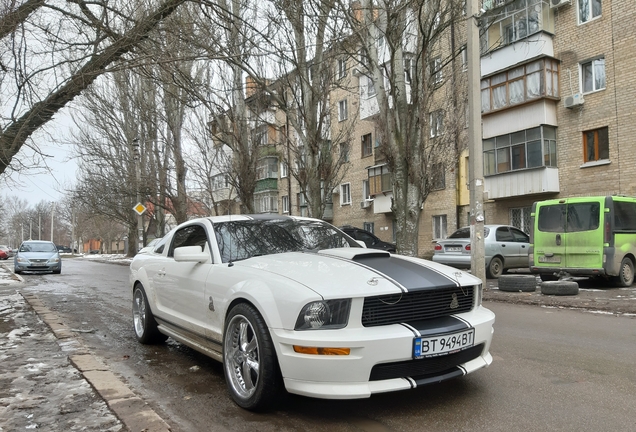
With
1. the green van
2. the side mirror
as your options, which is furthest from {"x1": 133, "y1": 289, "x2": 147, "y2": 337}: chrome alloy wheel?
the green van

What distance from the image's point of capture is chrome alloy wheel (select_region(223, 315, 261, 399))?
144 inches

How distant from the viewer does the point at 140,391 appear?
4258mm

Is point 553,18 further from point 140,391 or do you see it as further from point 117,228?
point 117,228

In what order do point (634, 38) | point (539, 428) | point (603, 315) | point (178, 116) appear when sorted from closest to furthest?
1. point (539, 428)
2. point (603, 315)
3. point (634, 38)
4. point (178, 116)

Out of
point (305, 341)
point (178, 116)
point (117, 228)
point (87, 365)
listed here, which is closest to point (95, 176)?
point (178, 116)

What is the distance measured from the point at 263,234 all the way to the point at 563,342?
3.67m

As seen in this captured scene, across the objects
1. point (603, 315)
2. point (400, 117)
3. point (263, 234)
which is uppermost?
Answer: point (400, 117)

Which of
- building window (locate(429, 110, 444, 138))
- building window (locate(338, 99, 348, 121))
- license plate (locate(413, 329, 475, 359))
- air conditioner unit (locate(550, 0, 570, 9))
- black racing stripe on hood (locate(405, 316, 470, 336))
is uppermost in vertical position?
air conditioner unit (locate(550, 0, 570, 9))

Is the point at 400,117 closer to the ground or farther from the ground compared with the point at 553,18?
closer to the ground

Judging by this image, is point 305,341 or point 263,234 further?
point 263,234

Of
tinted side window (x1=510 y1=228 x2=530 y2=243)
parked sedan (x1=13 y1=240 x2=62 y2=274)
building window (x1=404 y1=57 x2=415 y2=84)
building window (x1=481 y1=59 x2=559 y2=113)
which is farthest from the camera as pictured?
parked sedan (x1=13 y1=240 x2=62 y2=274)

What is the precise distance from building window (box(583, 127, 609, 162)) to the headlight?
19.6 m

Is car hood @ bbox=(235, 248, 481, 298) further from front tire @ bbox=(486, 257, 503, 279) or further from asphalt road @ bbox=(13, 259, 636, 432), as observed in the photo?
front tire @ bbox=(486, 257, 503, 279)

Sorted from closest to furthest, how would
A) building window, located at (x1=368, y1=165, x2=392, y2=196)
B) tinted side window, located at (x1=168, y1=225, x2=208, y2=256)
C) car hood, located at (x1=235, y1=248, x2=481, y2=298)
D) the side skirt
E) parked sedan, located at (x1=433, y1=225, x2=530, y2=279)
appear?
car hood, located at (x1=235, y1=248, x2=481, y2=298) < the side skirt < tinted side window, located at (x1=168, y1=225, x2=208, y2=256) < parked sedan, located at (x1=433, y1=225, x2=530, y2=279) < building window, located at (x1=368, y1=165, x2=392, y2=196)
